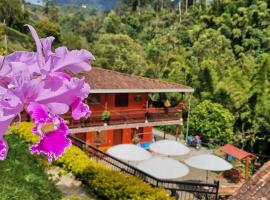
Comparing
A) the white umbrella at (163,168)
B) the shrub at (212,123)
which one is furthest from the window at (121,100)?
the white umbrella at (163,168)

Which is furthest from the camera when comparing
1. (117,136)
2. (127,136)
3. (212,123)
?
(212,123)

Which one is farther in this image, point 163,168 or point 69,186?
point 163,168

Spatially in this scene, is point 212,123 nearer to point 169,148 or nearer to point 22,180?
point 169,148

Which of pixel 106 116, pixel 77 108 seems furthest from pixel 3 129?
pixel 106 116

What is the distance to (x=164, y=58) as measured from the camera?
36.6m

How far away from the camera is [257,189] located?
661 centimetres

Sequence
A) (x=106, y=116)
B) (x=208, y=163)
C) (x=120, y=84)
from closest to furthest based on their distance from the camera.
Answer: (x=208, y=163)
(x=106, y=116)
(x=120, y=84)

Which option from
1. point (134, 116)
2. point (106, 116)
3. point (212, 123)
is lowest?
point (212, 123)

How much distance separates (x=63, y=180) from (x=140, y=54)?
939 inches

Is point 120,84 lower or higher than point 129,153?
higher

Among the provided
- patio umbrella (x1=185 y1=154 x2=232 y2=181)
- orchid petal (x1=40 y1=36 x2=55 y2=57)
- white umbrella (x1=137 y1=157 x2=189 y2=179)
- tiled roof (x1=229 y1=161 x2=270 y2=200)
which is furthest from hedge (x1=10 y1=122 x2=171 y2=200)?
orchid petal (x1=40 y1=36 x2=55 y2=57)

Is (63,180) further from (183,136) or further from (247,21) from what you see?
(247,21)

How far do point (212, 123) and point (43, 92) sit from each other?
25.3 m

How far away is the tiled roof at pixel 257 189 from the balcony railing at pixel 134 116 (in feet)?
43.9
